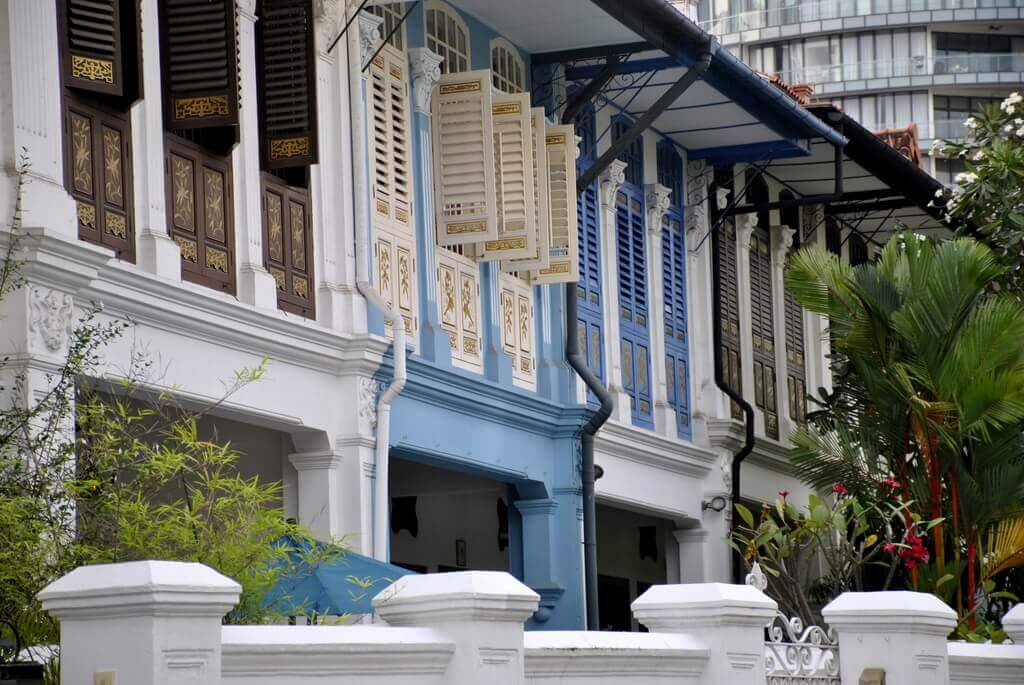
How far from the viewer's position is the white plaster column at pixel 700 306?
20.6 meters

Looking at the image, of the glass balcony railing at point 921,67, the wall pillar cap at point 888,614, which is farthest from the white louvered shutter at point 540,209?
the glass balcony railing at point 921,67

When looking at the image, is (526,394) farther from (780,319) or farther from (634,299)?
(780,319)

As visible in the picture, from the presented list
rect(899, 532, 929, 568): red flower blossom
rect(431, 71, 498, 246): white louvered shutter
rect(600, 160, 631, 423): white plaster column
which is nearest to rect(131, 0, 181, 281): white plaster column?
rect(431, 71, 498, 246): white louvered shutter

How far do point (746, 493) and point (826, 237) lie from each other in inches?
184

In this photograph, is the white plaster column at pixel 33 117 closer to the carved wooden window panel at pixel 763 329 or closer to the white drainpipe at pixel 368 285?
the white drainpipe at pixel 368 285

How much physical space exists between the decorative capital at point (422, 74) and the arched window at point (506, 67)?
1.41 m

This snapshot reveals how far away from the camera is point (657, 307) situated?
19.8 metres

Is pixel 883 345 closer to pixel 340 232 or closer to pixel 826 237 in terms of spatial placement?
pixel 340 232

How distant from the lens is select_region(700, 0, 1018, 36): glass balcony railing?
56.3 m

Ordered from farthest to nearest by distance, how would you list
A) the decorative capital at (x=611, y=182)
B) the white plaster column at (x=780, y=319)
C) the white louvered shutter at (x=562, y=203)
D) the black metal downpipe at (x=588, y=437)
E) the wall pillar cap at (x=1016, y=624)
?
the white plaster column at (x=780, y=319) < the decorative capital at (x=611, y=182) < the black metal downpipe at (x=588, y=437) < the white louvered shutter at (x=562, y=203) < the wall pillar cap at (x=1016, y=624)

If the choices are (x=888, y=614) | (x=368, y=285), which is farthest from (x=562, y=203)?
(x=888, y=614)

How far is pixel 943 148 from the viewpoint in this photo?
58.3ft

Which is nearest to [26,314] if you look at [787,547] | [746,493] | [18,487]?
[18,487]

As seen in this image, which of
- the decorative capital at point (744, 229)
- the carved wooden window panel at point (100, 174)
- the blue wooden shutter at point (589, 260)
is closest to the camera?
the carved wooden window panel at point (100, 174)
